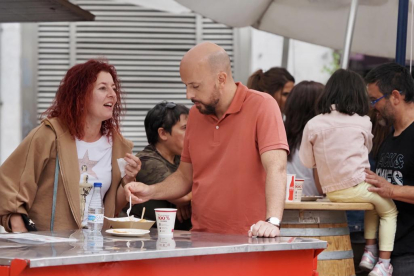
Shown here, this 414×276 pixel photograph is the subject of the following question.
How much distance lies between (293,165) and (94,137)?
62.6 inches

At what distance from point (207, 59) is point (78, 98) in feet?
3.06

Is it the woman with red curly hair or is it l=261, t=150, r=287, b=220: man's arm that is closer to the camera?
l=261, t=150, r=287, b=220: man's arm

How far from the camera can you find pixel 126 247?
116 inches

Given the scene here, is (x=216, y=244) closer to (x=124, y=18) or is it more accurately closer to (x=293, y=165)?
(x=293, y=165)

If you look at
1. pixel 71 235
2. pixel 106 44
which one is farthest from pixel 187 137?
pixel 106 44

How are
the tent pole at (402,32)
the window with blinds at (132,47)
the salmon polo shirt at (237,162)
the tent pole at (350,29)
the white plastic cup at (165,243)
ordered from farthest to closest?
the window with blinds at (132,47) → the tent pole at (350,29) → the tent pole at (402,32) → the salmon polo shirt at (237,162) → the white plastic cup at (165,243)

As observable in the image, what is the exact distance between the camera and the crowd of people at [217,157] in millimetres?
3877

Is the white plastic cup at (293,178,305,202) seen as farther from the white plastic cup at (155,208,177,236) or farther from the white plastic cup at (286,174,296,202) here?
the white plastic cup at (155,208,177,236)

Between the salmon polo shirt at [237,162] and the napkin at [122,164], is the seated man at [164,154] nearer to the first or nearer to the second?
the napkin at [122,164]

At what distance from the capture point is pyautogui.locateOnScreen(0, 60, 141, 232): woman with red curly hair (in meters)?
4.13

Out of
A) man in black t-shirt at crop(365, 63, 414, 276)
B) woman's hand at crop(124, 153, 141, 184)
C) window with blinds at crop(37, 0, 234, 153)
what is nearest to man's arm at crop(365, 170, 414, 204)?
man in black t-shirt at crop(365, 63, 414, 276)

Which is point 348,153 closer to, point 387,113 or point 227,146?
point 387,113

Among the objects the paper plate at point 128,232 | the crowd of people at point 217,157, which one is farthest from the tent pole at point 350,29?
the paper plate at point 128,232

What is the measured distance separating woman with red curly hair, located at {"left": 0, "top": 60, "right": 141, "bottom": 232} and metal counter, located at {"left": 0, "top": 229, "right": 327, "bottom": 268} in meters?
0.62
